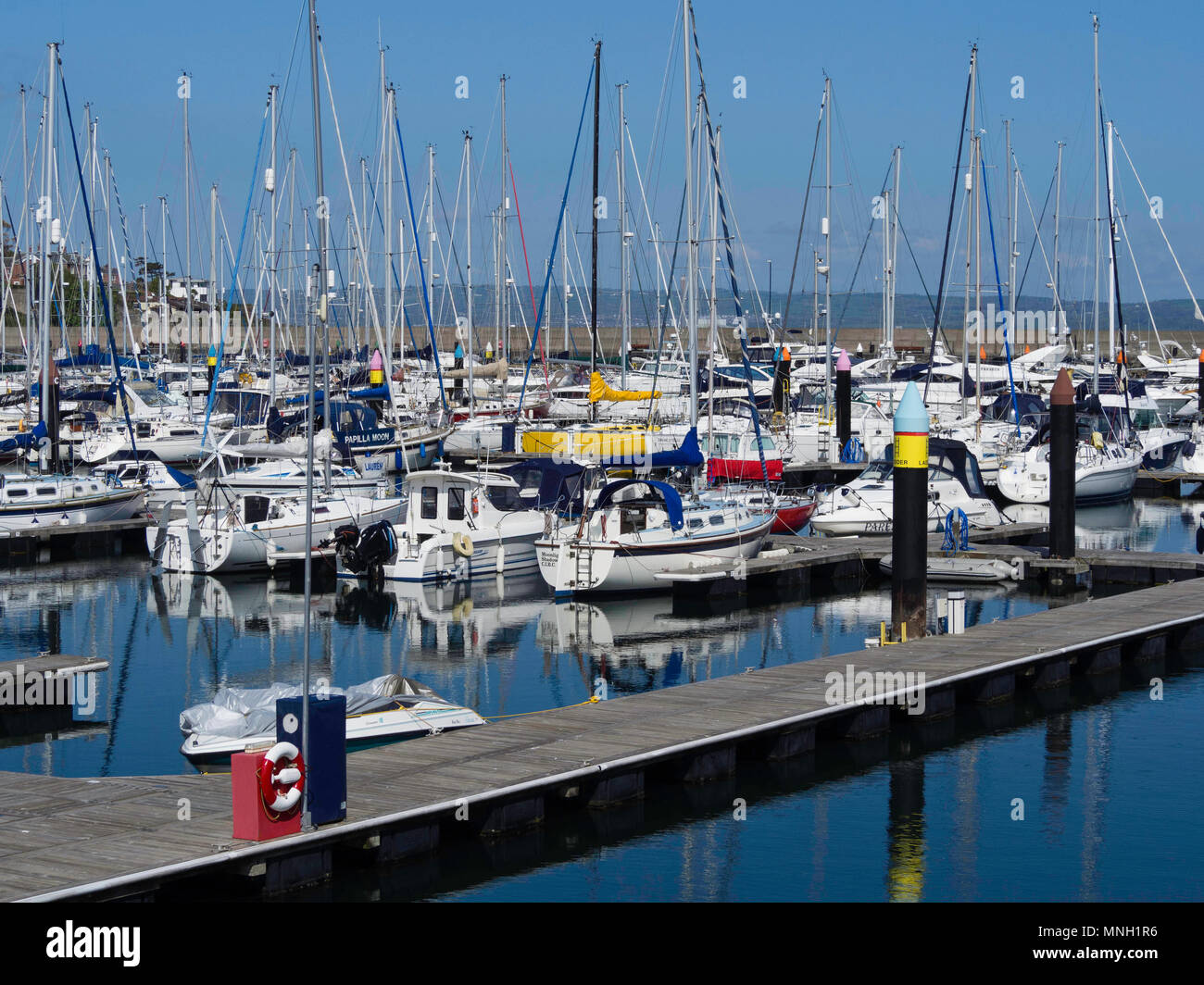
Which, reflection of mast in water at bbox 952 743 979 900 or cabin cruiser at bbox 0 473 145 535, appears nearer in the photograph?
reflection of mast in water at bbox 952 743 979 900

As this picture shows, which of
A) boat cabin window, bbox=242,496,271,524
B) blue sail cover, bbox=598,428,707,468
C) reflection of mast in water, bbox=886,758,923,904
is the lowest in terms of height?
reflection of mast in water, bbox=886,758,923,904

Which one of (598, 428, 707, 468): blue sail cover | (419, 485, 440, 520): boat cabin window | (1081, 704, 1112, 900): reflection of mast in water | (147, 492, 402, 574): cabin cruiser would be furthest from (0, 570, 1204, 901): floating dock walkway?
(147, 492, 402, 574): cabin cruiser

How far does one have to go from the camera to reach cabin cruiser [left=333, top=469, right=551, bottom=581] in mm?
32094

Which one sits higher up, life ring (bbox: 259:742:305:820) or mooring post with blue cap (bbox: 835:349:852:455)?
mooring post with blue cap (bbox: 835:349:852:455)

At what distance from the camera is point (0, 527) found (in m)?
36.2

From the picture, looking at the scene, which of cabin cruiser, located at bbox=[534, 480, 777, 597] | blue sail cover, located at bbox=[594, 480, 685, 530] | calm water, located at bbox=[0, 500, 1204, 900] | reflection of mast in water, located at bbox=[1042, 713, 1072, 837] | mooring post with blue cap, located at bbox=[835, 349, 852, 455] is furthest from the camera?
mooring post with blue cap, located at bbox=[835, 349, 852, 455]

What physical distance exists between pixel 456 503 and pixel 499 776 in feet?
56.8

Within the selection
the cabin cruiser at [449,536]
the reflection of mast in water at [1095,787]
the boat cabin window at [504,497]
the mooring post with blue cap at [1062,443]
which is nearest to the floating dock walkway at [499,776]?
the reflection of mast in water at [1095,787]

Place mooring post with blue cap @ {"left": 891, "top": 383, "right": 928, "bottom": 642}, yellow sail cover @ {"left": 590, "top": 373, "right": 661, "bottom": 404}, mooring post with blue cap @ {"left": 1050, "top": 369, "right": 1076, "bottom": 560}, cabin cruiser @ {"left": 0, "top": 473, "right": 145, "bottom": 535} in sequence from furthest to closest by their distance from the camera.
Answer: yellow sail cover @ {"left": 590, "top": 373, "right": 661, "bottom": 404} → cabin cruiser @ {"left": 0, "top": 473, "right": 145, "bottom": 535} → mooring post with blue cap @ {"left": 1050, "top": 369, "right": 1076, "bottom": 560} → mooring post with blue cap @ {"left": 891, "top": 383, "right": 928, "bottom": 642}

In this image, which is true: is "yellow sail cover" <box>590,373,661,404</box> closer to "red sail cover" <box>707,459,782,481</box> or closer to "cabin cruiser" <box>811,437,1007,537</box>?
"red sail cover" <box>707,459,782,481</box>

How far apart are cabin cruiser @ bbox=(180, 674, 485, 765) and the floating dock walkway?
736 mm
